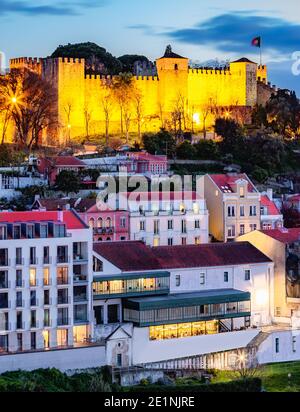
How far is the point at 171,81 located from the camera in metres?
57.4

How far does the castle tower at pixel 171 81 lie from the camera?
57188 mm

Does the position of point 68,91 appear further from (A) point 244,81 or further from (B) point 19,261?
(B) point 19,261

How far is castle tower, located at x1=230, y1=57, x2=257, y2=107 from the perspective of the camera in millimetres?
59938

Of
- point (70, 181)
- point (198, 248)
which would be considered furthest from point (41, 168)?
point (198, 248)

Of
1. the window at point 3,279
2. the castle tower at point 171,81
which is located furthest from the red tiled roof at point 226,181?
the castle tower at point 171,81

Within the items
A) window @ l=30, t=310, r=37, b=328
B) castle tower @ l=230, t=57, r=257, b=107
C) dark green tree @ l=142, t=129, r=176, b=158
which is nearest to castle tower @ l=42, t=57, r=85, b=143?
dark green tree @ l=142, t=129, r=176, b=158

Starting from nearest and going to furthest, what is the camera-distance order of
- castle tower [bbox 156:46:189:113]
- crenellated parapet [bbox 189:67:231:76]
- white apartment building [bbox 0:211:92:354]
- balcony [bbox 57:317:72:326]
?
white apartment building [bbox 0:211:92:354] < balcony [bbox 57:317:72:326] < castle tower [bbox 156:46:189:113] < crenellated parapet [bbox 189:67:231:76]

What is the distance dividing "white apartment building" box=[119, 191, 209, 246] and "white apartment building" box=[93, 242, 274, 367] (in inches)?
134

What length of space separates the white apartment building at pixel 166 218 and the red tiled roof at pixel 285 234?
3.27 meters

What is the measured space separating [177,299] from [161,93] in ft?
76.7

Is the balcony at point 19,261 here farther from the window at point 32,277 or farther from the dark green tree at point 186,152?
the dark green tree at point 186,152

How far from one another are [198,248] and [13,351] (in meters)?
6.62

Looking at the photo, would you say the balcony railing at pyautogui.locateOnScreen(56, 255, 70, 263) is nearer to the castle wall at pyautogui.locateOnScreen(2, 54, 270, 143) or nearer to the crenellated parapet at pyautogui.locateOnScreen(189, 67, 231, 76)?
the castle wall at pyautogui.locateOnScreen(2, 54, 270, 143)

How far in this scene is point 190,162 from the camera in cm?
5122
